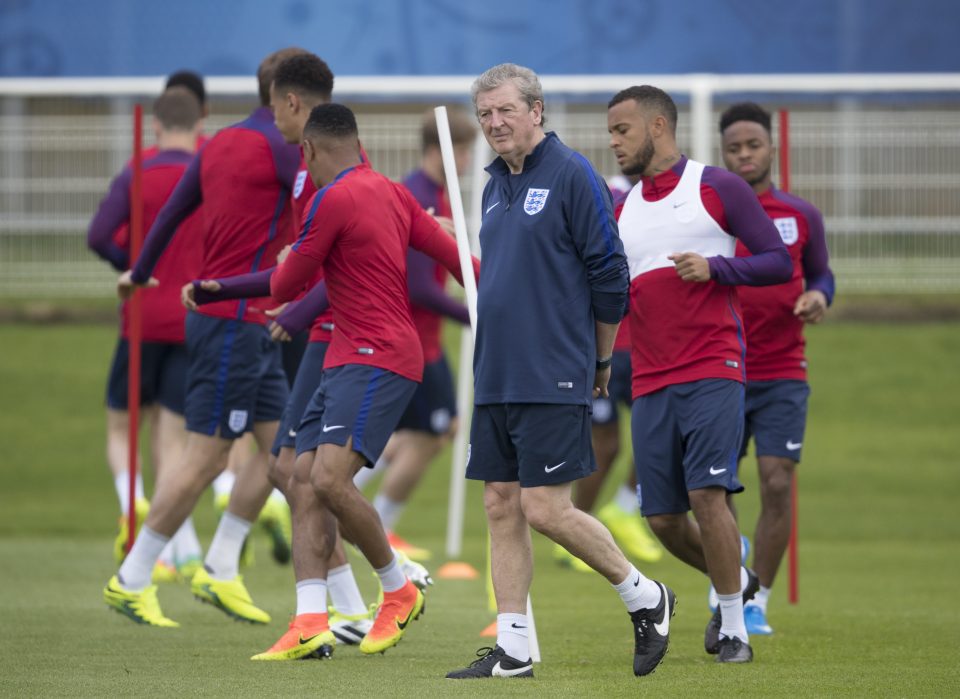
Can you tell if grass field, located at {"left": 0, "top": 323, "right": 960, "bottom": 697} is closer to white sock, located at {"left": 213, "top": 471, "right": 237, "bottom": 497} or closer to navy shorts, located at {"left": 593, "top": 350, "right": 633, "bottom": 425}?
white sock, located at {"left": 213, "top": 471, "right": 237, "bottom": 497}

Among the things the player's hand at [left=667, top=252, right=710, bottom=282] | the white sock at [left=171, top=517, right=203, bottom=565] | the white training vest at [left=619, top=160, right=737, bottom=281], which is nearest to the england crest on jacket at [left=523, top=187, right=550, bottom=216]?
the player's hand at [left=667, top=252, right=710, bottom=282]

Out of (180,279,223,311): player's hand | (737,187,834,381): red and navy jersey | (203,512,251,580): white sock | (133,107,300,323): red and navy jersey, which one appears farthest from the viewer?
(737,187,834,381): red and navy jersey

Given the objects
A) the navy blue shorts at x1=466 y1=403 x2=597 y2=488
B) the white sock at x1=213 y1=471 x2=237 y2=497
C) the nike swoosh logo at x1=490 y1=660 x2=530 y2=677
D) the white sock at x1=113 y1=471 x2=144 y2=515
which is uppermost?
the navy blue shorts at x1=466 y1=403 x2=597 y2=488

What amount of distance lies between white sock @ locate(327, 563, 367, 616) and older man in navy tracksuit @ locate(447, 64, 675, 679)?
1.28 metres

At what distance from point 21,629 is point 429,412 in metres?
3.86

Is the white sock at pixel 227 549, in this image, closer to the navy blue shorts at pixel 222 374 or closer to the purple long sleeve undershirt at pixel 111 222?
the navy blue shorts at pixel 222 374

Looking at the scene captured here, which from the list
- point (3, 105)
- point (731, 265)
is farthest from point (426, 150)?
point (3, 105)

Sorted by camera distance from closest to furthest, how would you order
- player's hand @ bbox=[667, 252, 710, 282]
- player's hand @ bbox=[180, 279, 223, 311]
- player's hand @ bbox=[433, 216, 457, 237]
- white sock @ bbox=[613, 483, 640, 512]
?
player's hand @ bbox=[667, 252, 710, 282]
player's hand @ bbox=[180, 279, 223, 311]
player's hand @ bbox=[433, 216, 457, 237]
white sock @ bbox=[613, 483, 640, 512]

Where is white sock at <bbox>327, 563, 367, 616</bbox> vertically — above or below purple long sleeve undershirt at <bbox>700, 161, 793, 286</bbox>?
below

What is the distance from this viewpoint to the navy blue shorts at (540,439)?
611cm

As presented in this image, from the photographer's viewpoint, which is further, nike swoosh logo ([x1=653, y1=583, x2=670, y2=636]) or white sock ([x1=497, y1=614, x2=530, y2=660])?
nike swoosh logo ([x1=653, y1=583, x2=670, y2=636])

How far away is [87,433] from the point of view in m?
15.6

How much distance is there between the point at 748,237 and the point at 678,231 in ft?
0.93

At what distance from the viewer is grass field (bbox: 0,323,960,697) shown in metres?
6.12
